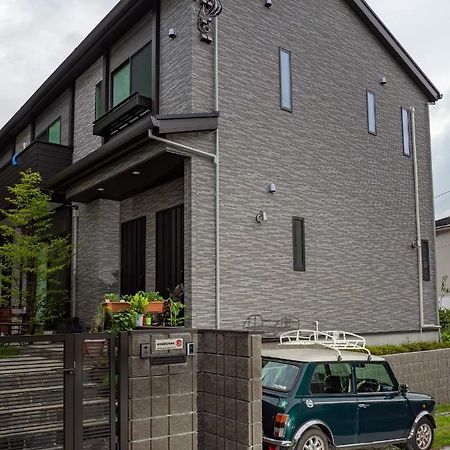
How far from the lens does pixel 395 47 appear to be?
53.8ft

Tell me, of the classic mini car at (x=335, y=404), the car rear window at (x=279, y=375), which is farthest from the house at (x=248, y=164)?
the classic mini car at (x=335, y=404)

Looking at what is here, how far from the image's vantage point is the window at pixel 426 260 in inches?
649

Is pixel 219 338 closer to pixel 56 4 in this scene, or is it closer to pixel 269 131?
pixel 269 131

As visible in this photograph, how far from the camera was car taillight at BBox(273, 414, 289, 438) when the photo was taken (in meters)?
6.37

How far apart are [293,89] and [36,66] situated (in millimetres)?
17481

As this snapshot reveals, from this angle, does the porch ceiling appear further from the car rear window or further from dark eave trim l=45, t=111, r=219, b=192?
the car rear window

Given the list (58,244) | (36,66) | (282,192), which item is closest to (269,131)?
(282,192)

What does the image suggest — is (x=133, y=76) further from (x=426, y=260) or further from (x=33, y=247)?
(x=426, y=260)

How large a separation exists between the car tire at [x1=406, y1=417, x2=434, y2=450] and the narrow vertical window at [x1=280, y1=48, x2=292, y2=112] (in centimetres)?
737

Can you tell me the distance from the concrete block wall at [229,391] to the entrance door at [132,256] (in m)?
6.44

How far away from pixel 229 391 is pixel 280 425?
27.0 inches

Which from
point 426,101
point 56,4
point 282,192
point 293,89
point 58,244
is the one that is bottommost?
point 58,244

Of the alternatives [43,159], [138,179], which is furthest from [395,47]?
[43,159]

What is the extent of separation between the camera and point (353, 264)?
14000 mm
